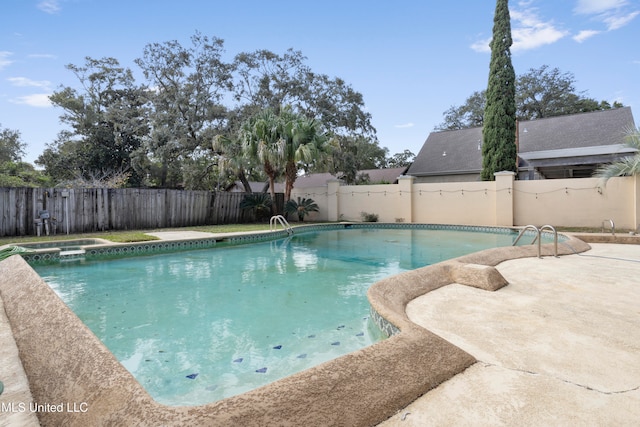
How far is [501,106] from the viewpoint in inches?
640

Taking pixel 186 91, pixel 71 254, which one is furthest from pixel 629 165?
pixel 186 91

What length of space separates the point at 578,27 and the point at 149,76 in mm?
20283

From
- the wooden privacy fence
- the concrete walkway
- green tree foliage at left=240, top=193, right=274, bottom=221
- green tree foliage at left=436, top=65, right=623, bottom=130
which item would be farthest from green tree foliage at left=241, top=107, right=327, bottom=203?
green tree foliage at left=436, top=65, right=623, bottom=130

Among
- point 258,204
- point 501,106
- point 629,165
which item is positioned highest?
point 501,106

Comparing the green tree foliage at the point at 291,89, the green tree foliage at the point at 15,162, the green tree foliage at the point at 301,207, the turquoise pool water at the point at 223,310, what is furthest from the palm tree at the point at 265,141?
the green tree foliage at the point at 15,162

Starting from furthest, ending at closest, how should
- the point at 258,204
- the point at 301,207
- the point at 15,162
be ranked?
the point at 15,162, the point at 301,207, the point at 258,204

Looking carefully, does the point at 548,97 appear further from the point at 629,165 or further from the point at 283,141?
the point at 283,141

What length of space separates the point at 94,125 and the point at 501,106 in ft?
79.6

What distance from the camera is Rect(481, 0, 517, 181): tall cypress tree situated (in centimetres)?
1608

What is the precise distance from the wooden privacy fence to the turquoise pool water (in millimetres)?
5070

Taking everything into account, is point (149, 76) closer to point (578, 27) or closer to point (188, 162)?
point (188, 162)

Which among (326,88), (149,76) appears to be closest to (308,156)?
(326,88)

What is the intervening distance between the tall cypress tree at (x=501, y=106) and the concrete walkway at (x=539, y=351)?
40.4ft

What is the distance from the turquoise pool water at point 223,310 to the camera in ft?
9.76
